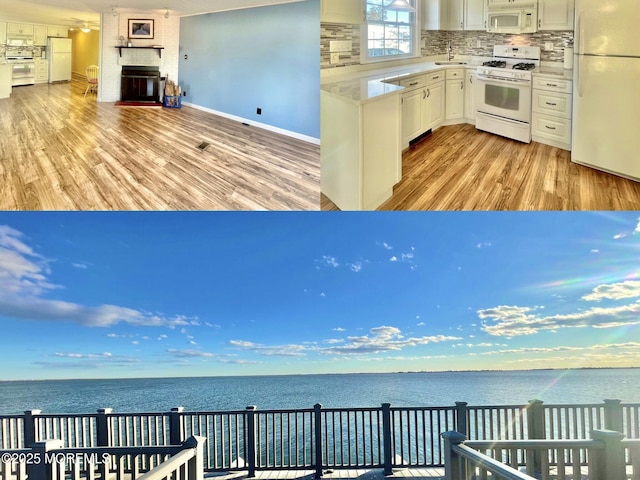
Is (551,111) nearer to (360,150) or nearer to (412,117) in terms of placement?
(412,117)

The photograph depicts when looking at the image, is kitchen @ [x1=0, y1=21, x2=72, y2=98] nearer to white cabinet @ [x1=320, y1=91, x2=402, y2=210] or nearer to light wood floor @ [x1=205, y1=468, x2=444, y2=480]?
white cabinet @ [x1=320, y1=91, x2=402, y2=210]

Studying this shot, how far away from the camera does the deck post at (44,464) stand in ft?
11.7

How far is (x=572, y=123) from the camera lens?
3199 mm

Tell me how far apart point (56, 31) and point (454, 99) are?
71.9 inches

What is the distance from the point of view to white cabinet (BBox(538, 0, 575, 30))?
Answer: 2.91 metres

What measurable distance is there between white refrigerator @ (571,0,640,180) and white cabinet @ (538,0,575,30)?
0.34 m


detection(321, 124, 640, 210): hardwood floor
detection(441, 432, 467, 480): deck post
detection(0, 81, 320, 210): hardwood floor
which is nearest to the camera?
detection(321, 124, 640, 210): hardwood floor

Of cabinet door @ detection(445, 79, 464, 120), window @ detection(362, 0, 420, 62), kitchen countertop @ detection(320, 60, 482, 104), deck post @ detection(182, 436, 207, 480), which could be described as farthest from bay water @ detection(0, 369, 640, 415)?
window @ detection(362, 0, 420, 62)

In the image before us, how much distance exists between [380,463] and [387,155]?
7.14 feet

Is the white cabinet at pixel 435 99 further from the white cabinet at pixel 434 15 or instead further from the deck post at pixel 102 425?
the deck post at pixel 102 425

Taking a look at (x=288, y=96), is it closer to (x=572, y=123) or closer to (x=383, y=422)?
(x=572, y=123)

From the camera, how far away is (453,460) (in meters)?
3.82

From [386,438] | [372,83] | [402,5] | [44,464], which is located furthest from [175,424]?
[402,5]

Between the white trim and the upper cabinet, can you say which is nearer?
the upper cabinet
